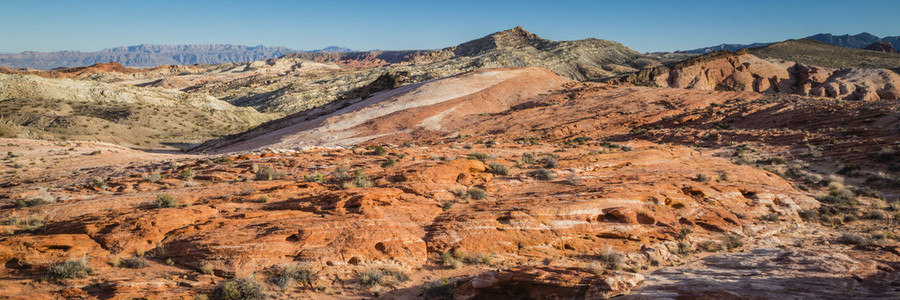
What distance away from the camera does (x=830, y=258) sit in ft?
22.9

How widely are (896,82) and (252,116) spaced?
8234 cm

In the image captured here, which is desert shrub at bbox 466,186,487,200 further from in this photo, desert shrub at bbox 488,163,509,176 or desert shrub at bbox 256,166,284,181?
desert shrub at bbox 256,166,284,181

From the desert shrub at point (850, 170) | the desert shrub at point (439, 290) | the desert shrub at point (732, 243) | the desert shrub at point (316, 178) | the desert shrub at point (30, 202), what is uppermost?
the desert shrub at point (850, 170)

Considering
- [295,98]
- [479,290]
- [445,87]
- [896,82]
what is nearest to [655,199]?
[479,290]

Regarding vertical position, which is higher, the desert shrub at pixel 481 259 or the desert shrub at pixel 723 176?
the desert shrub at pixel 723 176

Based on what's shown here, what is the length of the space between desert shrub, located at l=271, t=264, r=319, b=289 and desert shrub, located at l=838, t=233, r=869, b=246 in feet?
38.6

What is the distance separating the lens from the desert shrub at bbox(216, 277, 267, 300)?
6977mm

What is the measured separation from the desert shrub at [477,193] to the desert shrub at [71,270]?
27.4ft

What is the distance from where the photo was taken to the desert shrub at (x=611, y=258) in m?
8.47

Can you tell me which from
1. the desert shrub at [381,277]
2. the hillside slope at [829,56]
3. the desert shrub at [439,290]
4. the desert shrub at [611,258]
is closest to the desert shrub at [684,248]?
the desert shrub at [611,258]

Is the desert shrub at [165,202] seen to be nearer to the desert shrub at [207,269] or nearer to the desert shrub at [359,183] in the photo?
the desert shrub at [207,269]

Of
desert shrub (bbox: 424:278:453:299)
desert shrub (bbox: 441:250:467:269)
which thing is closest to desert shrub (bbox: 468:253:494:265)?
desert shrub (bbox: 441:250:467:269)

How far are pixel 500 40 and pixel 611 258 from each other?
434 ft

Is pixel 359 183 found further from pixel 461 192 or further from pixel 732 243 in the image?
pixel 732 243
